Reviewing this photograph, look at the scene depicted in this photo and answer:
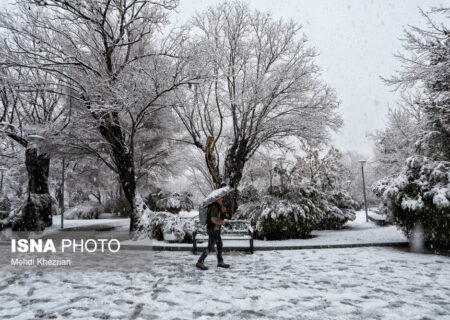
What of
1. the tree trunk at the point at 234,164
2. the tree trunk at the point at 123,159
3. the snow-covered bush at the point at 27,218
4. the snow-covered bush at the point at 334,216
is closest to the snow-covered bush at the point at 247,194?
the tree trunk at the point at 234,164

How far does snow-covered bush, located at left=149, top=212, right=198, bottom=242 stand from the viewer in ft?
32.1

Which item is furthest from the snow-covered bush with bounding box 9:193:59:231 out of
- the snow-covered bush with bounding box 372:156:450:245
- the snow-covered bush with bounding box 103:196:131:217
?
the snow-covered bush with bounding box 372:156:450:245

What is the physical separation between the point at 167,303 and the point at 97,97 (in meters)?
9.15

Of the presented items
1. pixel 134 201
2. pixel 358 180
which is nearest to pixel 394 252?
pixel 134 201

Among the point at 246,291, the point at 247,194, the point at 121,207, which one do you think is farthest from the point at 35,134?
the point at 121,207

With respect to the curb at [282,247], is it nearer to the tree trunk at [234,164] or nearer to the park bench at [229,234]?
the park bench at [229,234]

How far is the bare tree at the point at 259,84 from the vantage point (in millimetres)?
12898

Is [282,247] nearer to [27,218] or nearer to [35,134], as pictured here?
[27,218]

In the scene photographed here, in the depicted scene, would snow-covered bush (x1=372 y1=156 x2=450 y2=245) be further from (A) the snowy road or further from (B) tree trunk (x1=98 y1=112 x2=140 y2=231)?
(B) tree trunk (x1=98 y1=112 x2=140 y2=231)

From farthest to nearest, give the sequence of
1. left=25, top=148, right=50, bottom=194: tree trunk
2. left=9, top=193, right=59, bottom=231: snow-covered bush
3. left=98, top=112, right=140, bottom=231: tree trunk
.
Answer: left=25, top=148, right=50, bottom=194: tree trunk, left=9, top=193, right=59, bottom=231: snow-covered bush, left=98, top=112, right=140, bottom=231: tree trunk

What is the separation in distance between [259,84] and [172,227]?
23.7 feet

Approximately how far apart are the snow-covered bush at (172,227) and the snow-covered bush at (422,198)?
6078 mm

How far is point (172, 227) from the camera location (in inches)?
387

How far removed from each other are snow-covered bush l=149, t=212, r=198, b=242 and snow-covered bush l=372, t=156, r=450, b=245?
6078 mm
